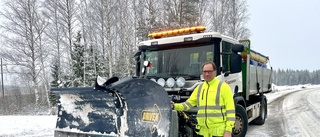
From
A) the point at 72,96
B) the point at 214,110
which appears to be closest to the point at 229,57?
the point at 214,110

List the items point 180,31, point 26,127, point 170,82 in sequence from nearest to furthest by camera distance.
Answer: point 170,82
point 180,31
point 26,127

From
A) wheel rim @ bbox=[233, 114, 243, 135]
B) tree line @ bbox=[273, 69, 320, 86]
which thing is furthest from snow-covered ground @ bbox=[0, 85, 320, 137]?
tree line @ bbox=[273, 69, 320, 86]

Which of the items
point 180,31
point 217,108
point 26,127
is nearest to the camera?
point 217,108

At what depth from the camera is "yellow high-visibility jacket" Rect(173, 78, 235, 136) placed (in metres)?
2.81

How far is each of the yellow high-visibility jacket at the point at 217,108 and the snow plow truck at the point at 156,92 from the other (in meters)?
0.41

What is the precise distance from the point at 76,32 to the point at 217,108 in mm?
19217

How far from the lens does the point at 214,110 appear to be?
2881 millimetres

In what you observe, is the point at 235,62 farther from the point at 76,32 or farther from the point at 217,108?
the point at 76,32

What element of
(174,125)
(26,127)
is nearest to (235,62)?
(174,125)

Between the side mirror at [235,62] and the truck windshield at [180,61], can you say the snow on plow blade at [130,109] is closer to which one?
the truck windshield at [180,61]

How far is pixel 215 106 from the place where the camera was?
2869mm

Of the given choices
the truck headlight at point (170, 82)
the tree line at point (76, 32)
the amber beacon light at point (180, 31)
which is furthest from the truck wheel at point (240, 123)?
the tree line at point (76, 32)

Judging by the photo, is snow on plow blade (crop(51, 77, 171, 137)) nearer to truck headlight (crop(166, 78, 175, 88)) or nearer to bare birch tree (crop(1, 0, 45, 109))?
truck headlight (crop(166, 78, 175, 88))

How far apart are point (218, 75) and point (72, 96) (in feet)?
7.89
